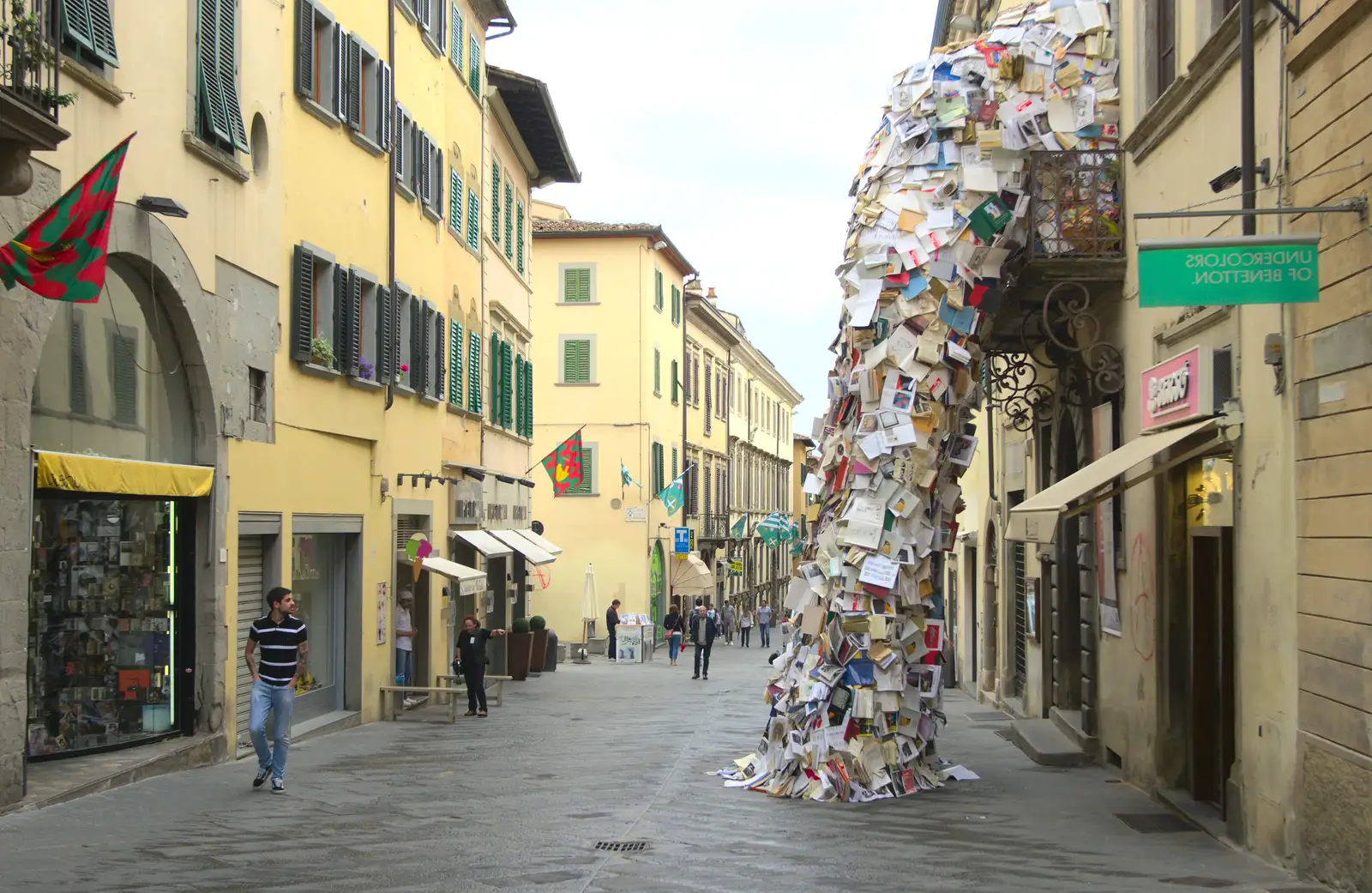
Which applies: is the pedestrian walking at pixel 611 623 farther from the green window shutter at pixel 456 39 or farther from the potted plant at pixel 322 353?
the potted plant at pixel 322 353

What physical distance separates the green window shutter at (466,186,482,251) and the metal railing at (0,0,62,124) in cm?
1630

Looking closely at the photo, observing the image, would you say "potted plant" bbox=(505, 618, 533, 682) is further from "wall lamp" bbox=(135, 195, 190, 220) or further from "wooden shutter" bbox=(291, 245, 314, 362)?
"wall lamp" bbox=(135, 195, 190, 220)

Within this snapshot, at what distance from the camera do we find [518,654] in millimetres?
30562

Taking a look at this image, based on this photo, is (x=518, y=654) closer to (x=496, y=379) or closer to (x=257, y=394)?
(x=496, y=379)

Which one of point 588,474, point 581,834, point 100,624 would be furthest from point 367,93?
point 588,474

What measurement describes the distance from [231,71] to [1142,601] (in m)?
9.91

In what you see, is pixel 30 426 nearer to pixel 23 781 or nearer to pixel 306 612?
pixel 23 781

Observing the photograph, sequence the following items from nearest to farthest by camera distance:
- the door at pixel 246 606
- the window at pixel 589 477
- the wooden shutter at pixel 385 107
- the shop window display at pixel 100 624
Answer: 1. the shop window display at pixel 100 624
2. the door at pixel 246 606
3. the wooden shutter at pixel 385 107
4. the window at pixel 589 477

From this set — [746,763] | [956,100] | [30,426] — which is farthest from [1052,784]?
[30,426]

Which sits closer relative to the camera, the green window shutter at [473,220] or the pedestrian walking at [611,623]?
the green window shutter at [473,220]

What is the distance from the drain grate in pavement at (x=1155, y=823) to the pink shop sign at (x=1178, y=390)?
2.94m

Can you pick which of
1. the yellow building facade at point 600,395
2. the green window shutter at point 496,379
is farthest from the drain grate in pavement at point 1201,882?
the yellow building facade at point 600,395

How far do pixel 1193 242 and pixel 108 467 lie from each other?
8.44 m

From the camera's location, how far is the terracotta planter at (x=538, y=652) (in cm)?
3225
